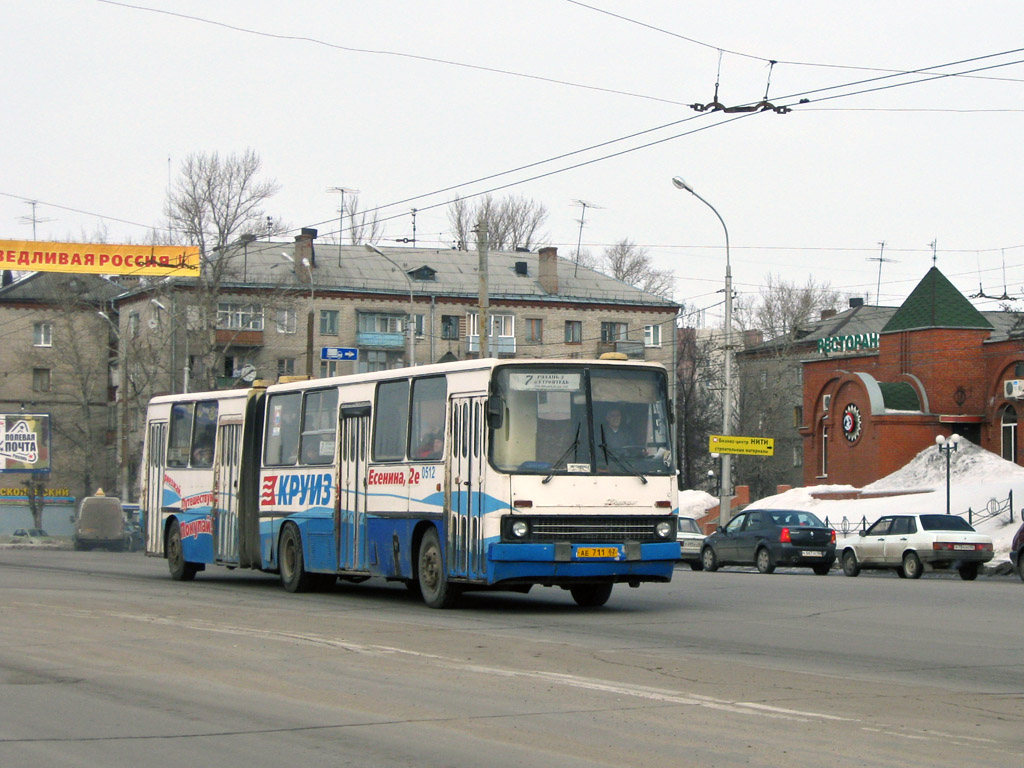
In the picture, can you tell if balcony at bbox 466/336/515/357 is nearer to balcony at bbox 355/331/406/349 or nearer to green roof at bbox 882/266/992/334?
balcony at bbox 355/331/406/349

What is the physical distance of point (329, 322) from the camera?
7931 centimetres

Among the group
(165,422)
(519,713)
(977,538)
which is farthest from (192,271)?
(519,713)

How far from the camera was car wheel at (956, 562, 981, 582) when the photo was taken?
29.2m

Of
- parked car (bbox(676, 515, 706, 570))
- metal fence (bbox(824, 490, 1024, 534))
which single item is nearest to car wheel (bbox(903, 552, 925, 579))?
parked car (bbox(676, 515, 706, 570))

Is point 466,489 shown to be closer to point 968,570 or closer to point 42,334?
point 968,570

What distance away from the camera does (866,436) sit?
5556cm

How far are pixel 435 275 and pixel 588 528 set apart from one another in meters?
66.6

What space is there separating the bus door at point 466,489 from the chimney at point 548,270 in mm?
66967

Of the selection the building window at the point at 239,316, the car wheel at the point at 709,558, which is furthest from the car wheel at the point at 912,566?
the building window at the point at 239,316

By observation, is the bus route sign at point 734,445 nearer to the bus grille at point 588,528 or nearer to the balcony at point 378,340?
the bus grille at point 588,528

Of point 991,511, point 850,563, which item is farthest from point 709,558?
point 991,511

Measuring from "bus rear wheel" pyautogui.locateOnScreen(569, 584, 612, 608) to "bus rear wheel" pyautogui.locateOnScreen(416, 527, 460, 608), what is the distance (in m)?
1.76

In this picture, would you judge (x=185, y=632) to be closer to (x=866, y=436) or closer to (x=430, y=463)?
(x=430, y=463)

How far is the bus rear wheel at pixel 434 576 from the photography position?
1636cm
